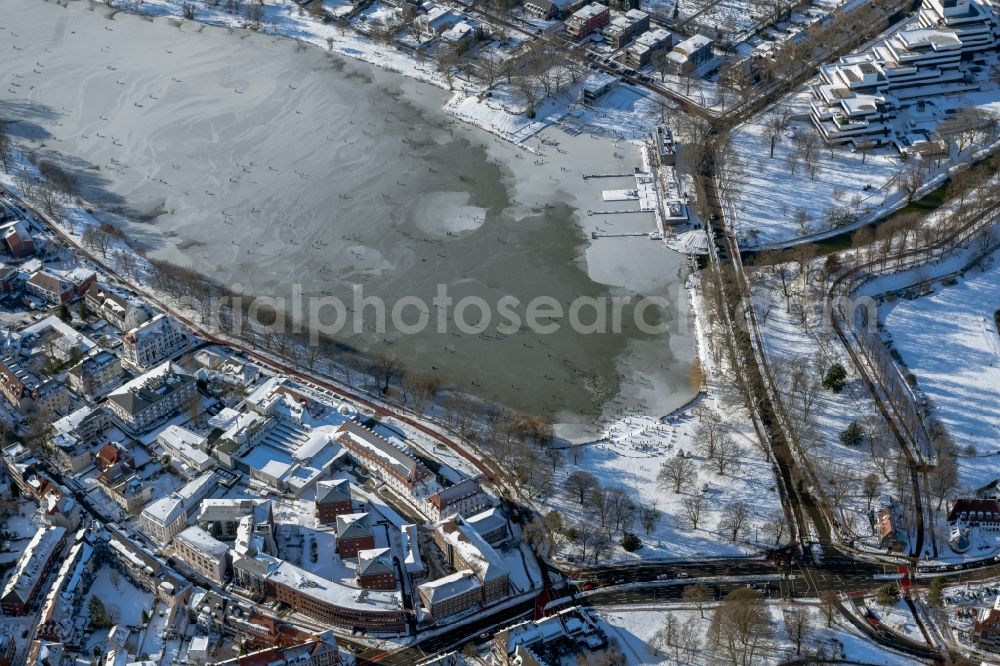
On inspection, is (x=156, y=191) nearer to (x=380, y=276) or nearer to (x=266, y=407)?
(x=380, y=276)

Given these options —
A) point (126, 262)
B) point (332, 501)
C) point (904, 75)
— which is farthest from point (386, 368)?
point (904, 75)

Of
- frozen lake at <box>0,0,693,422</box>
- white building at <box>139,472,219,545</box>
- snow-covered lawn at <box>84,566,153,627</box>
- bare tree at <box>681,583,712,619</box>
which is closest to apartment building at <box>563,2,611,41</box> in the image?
frozen lake at <box>0,0,693,422</box>

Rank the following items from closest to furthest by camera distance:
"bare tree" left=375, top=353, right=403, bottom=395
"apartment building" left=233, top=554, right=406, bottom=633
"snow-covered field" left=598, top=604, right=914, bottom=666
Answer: "snow-covered field" left=598, top=604, right=914, bottom=666 < "apartment building" left=233, top=554, right=406, bottom=633 < "bare tree" left=375, top=353, right=403, bottom=395

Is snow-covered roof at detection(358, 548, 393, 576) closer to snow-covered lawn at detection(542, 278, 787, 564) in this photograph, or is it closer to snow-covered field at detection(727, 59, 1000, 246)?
snow-covered lawn at detection(542, 278, 787, 564)

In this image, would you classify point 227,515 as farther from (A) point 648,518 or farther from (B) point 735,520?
(B) point 735,520

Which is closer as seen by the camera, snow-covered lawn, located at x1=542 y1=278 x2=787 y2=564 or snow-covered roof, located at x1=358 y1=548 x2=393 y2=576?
snow-covered roof, located at x1=358 y1=548 x2=393 y2=576
